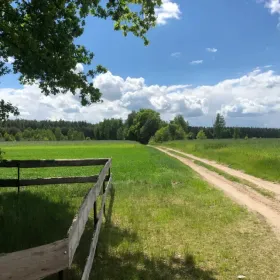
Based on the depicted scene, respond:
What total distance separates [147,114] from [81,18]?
128 m

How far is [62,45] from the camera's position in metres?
8.91

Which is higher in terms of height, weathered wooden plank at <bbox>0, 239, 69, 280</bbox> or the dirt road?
weathered wooden plank at <bbox>0, 239, 69, 280</bbox>

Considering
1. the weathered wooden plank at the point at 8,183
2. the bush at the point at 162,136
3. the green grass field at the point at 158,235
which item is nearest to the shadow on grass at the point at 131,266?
the green grass field at the point at 158,235

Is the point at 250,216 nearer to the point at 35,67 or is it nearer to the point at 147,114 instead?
the point at 35,67

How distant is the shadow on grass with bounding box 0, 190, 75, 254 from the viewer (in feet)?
21.1

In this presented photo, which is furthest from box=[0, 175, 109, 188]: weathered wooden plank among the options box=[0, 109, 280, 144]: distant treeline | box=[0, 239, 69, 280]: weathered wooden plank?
box=[0, 109, 280, 144]: distant treeline

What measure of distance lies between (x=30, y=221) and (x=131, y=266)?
309 cm

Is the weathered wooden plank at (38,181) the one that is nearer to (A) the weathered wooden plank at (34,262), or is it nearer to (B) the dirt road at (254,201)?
(B) the dirt road at (254,201)

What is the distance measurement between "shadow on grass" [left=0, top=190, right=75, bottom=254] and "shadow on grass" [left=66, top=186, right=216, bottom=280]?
831mm

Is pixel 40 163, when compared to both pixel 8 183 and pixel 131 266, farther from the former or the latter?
pixel 131 266

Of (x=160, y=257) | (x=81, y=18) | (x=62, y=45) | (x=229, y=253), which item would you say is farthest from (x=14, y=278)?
(x=81, y=18)

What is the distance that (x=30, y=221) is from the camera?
7723 mm

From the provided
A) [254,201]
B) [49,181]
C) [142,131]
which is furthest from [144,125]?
[49,181]

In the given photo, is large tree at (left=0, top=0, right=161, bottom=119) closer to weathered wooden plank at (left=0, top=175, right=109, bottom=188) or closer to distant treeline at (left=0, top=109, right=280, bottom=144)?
weathered wooden plank at (left=0, top=175, right=109, bottom=188)
